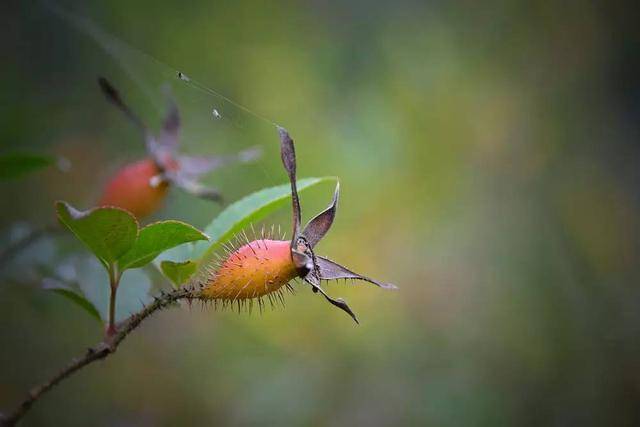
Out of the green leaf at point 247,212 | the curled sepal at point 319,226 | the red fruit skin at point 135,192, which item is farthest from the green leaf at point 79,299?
the curled sepal at point 319,226

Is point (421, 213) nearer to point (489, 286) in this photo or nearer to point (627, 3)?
point (489, 286)

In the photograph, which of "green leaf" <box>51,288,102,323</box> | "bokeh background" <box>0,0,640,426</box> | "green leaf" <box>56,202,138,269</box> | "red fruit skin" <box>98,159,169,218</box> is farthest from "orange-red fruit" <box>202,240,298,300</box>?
"bokeh background" <box>0,0,640,426</box>

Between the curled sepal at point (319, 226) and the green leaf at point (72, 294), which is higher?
the curled sepal at point (319, 226)

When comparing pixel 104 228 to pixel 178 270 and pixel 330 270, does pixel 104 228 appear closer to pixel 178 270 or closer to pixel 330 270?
pixel 178 270

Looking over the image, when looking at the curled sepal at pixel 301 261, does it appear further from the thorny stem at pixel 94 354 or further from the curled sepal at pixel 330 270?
the thorny stem at pixel 94 354

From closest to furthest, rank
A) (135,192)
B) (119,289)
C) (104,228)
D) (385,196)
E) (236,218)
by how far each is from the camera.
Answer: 1. (104,228)
2. (236,218)
3. (119,289)
4. (135,192)
5. (385,196)

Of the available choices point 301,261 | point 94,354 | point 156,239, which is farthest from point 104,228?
point 301,261
